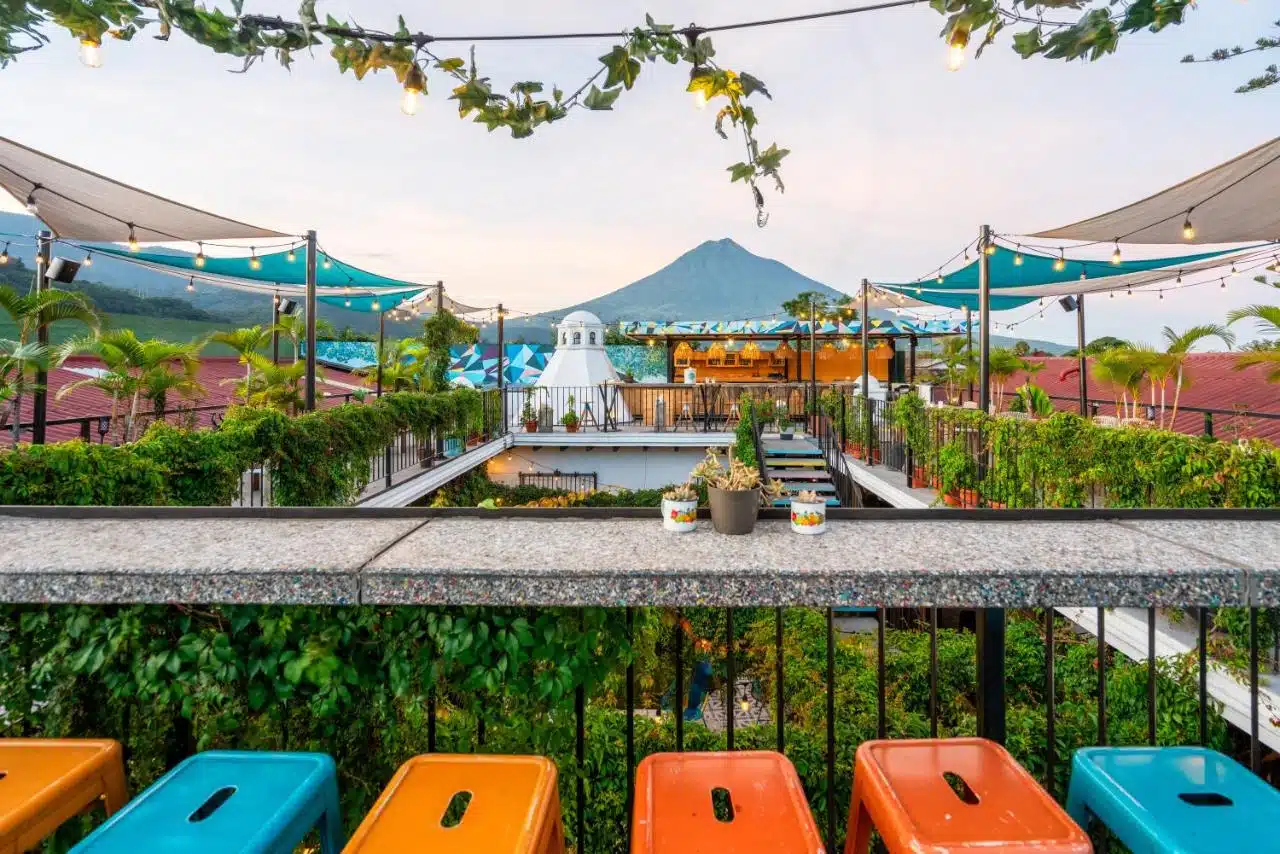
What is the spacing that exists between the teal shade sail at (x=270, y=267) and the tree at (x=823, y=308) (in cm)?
908

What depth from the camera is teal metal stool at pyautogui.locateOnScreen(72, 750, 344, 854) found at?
3.19 feet

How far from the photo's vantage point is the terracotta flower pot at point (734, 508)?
4.78 feet

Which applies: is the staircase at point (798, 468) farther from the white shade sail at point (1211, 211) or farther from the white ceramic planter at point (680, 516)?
the white ceramic planter at point (680, 516)

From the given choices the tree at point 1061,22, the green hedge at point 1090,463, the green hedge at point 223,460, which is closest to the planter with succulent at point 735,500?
Result: the tree at point 1061,22

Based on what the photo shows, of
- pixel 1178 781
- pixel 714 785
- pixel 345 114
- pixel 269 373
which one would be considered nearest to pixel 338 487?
pixel 269 373

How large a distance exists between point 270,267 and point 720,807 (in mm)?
10411

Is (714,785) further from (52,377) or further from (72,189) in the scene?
(52,377)

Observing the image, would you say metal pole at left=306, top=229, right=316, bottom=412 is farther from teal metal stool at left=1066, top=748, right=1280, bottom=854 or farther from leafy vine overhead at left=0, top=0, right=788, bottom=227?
teal metal stool at left=1066, top=748, right=1280, bottom=854

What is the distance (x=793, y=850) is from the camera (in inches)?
37.6

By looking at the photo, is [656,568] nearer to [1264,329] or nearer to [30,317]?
[1264,329]

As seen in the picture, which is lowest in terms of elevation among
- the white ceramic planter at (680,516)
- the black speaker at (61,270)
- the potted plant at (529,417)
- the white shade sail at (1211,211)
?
the white ceramic planter at (680,516)

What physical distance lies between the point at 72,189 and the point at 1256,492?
381 inches

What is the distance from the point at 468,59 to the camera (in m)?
1.68

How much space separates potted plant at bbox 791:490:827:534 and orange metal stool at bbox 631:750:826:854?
1.60 feet
